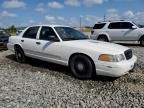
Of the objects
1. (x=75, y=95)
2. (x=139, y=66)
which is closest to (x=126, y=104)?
(x=75, y=95)

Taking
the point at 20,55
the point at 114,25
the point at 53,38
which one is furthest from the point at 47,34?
the point at 114,25

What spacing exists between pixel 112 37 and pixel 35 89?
9835 mm

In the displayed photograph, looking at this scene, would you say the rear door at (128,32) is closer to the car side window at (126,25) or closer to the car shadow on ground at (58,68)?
the car side window at (126,25)

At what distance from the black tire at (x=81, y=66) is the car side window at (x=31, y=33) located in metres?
2.11

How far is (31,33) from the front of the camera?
7863 millimetres

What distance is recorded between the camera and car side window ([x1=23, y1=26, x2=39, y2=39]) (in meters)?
7.66

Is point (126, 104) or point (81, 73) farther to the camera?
point (81, 73)

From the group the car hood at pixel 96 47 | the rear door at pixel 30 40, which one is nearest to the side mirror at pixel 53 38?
the car hood at pixel 96 47

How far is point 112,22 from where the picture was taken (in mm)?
14344

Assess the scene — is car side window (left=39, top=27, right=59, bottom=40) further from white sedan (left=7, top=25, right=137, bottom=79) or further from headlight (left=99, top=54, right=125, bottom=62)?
headlight (left=99, top=54, right=125, bottom=62)

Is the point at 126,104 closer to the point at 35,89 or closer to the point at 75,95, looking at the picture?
the point at 75,95

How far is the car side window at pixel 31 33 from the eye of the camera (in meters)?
7.66

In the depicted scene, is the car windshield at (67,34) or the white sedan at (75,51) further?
the car windshield at (67,34)

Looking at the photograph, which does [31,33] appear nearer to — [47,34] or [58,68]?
[47,34]
